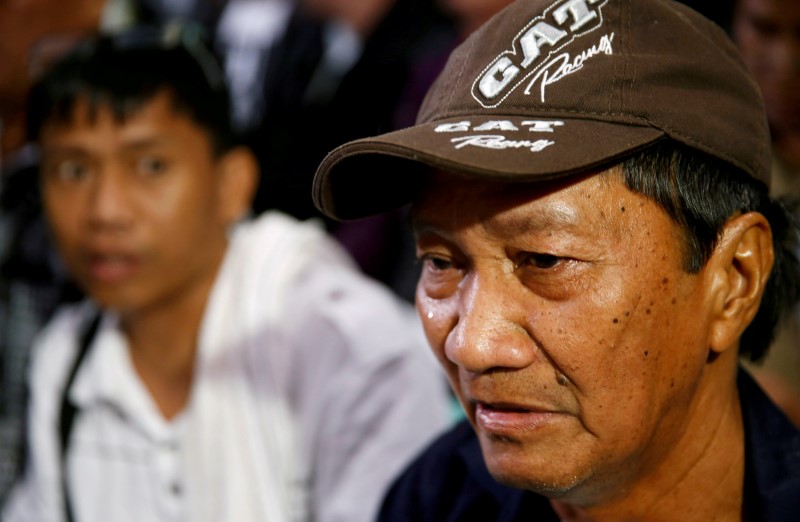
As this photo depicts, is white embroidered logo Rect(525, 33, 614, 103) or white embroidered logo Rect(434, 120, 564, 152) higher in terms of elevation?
white embroidered logo Rect(525, 33, 614, 103)

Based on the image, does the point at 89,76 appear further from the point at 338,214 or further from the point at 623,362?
the point at 623,362

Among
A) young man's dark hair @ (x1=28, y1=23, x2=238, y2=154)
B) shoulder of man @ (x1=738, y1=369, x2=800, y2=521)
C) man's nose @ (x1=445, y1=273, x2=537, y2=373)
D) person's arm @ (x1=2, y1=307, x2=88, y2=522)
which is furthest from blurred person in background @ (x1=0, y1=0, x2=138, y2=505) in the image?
shoulder of man @ (x1=738, y1=369, x2=800, y2=521)

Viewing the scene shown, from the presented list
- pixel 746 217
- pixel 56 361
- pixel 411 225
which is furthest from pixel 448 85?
pixel 56 361

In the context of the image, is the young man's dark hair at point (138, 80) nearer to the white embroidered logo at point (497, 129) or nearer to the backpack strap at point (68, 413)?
the backpack strap at point (68, 413)

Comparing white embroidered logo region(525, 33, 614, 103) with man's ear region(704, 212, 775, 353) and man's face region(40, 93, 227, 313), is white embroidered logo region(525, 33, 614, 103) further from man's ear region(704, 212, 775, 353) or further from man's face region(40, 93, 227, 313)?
man's face region(40, 93, 227, 313)

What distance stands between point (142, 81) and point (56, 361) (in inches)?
30.9

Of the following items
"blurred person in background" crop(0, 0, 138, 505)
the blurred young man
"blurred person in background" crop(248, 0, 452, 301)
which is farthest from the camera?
"blurred person in background" crop(248, 0, 452, 301)

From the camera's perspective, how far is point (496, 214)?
121 centimetres

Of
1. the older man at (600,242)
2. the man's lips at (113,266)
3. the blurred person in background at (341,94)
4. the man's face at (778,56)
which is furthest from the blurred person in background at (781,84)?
the man's lips at (113,266)

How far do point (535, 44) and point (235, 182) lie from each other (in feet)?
5.27

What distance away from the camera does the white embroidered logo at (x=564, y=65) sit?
121 centimetres

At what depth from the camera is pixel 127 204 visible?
2.41 metres

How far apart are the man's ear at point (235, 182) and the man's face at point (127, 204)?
15cm

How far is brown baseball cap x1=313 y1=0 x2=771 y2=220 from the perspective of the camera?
115 centimetres
